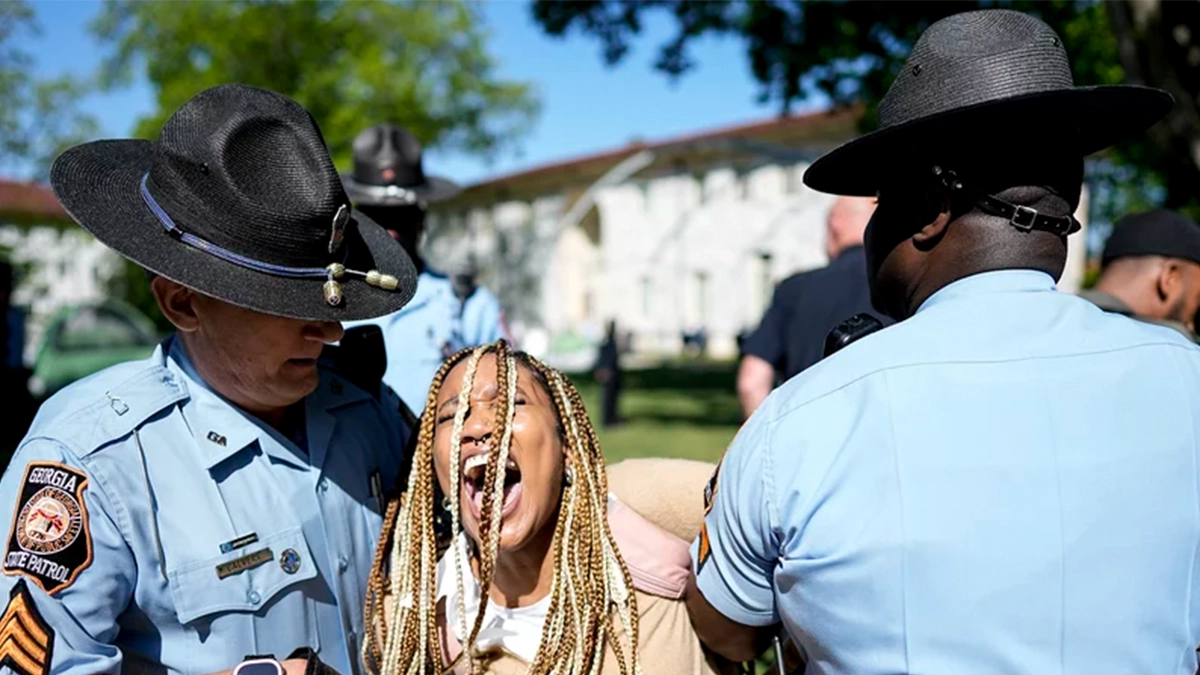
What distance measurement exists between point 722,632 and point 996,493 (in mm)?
652

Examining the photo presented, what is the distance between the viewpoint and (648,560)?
6.84ft

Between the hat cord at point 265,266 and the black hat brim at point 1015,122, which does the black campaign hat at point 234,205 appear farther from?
the black hat brim at point 1015,122

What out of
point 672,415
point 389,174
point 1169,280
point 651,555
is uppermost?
point 389,174

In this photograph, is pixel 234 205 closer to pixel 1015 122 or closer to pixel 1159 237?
pixel 1015 122

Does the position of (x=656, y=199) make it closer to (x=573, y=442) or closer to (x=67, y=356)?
(x=67, y=356)

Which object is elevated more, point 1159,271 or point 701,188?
point 701,188

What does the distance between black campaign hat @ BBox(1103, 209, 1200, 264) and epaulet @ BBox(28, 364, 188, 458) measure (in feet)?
11.5

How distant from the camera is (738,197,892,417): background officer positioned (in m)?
4.46

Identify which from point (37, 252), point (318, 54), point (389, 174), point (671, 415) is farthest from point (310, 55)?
point (389, 174)

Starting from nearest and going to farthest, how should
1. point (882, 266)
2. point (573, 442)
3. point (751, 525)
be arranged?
point (751, 525) < point (882, 266) < point (573, 442)

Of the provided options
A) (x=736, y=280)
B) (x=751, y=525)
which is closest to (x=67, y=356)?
(x=751, y=525)

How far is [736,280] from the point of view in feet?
113

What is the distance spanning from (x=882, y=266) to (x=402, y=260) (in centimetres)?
106

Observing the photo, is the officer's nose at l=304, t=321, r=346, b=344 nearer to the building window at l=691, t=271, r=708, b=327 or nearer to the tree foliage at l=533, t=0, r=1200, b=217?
the tree foliage at l=533, t=0, r=1200, b=217
